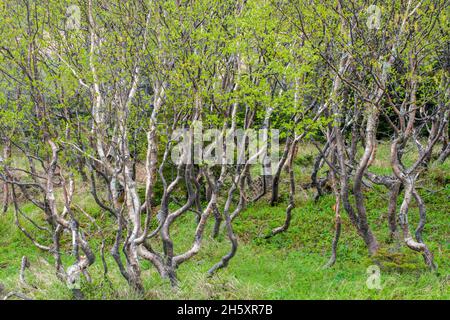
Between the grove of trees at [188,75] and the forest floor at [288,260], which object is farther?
the grove of trees at [188,75]

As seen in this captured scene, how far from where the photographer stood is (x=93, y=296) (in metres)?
7.52

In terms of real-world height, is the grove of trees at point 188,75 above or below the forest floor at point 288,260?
above

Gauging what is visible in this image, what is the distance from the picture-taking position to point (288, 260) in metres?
10.7

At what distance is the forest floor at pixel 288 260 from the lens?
7.73 meters

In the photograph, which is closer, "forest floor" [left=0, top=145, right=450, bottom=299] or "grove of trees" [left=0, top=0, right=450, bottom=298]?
"forest floor" [left=0, top=145, right=450, bottom=299]

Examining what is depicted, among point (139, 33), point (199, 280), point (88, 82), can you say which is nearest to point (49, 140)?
point (88, 82)

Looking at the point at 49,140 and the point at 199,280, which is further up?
the point at 49,140

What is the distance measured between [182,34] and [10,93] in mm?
7948

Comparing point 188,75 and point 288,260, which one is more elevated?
point 188,75

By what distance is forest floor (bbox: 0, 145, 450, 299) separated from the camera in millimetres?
7734
